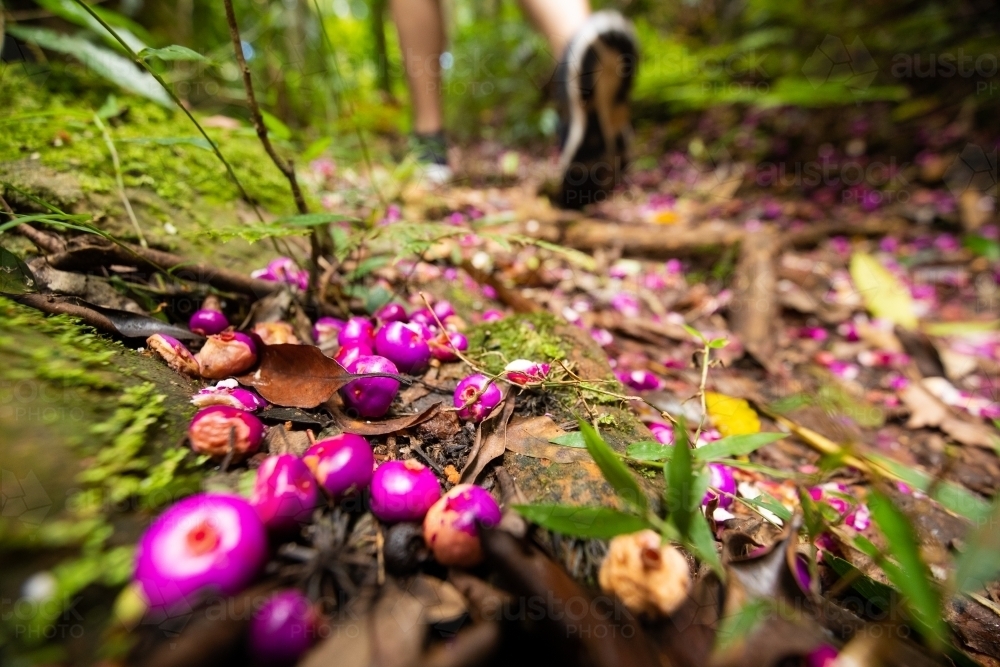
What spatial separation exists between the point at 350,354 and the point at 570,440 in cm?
63

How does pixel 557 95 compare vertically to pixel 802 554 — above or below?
above

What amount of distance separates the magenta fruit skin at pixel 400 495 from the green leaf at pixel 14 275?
103 cm

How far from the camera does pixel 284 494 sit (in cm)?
79

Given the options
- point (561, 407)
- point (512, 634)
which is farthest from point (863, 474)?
point (512, 634)

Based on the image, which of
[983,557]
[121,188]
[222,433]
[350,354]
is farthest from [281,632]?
[121,188]

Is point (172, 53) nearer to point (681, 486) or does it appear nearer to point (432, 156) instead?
point (681, 486)

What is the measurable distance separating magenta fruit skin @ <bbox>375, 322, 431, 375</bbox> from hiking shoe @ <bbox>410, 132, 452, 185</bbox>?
7.98 feet

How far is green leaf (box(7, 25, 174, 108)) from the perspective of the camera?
2.04 m

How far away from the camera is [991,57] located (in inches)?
176

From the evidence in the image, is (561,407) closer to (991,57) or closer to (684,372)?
(684,372)

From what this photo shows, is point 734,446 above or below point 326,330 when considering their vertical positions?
below

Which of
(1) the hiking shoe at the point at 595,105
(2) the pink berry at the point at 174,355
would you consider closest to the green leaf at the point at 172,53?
(2) the pink berry at the point at 174,355

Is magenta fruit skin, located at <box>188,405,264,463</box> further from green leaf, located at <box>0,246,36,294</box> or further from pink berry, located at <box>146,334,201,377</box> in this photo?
green leaf, located at <box>0,246,36,294</box>

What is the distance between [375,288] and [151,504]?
3.52ft
